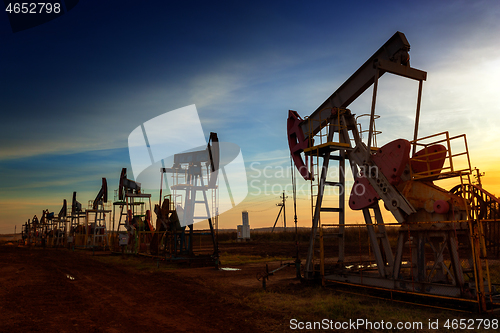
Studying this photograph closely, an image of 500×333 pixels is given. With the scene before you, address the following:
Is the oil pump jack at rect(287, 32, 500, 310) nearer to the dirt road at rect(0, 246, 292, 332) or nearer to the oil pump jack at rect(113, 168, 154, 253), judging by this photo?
the dirt road at rect(0, 246, 292, 332)

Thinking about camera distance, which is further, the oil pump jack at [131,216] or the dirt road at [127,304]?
the oil pump jack at [131,216]

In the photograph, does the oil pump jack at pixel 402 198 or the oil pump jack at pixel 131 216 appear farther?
the oil pump jack at pixel 131 216

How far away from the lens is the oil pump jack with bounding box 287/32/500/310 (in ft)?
22.1

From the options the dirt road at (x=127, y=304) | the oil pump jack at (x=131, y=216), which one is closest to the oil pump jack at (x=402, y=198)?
the dirt road at (x=127, y=304)

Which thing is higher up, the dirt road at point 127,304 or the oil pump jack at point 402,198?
the oil pump jack at point 402,198

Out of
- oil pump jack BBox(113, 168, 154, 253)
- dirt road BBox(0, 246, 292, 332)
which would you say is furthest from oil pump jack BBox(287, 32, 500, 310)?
oil pump jack BBox(113, 168, 154, 253)

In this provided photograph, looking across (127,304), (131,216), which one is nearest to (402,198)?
(127,304)

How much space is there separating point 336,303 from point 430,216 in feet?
8.97

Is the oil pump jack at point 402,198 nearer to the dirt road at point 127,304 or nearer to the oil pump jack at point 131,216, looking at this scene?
the dirt road at point 127,304

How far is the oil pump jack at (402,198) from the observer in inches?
265

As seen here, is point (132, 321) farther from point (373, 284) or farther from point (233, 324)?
point (373, 284)

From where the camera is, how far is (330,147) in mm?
9633

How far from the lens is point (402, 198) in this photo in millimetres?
7668

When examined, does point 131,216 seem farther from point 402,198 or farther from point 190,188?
point 402,198
